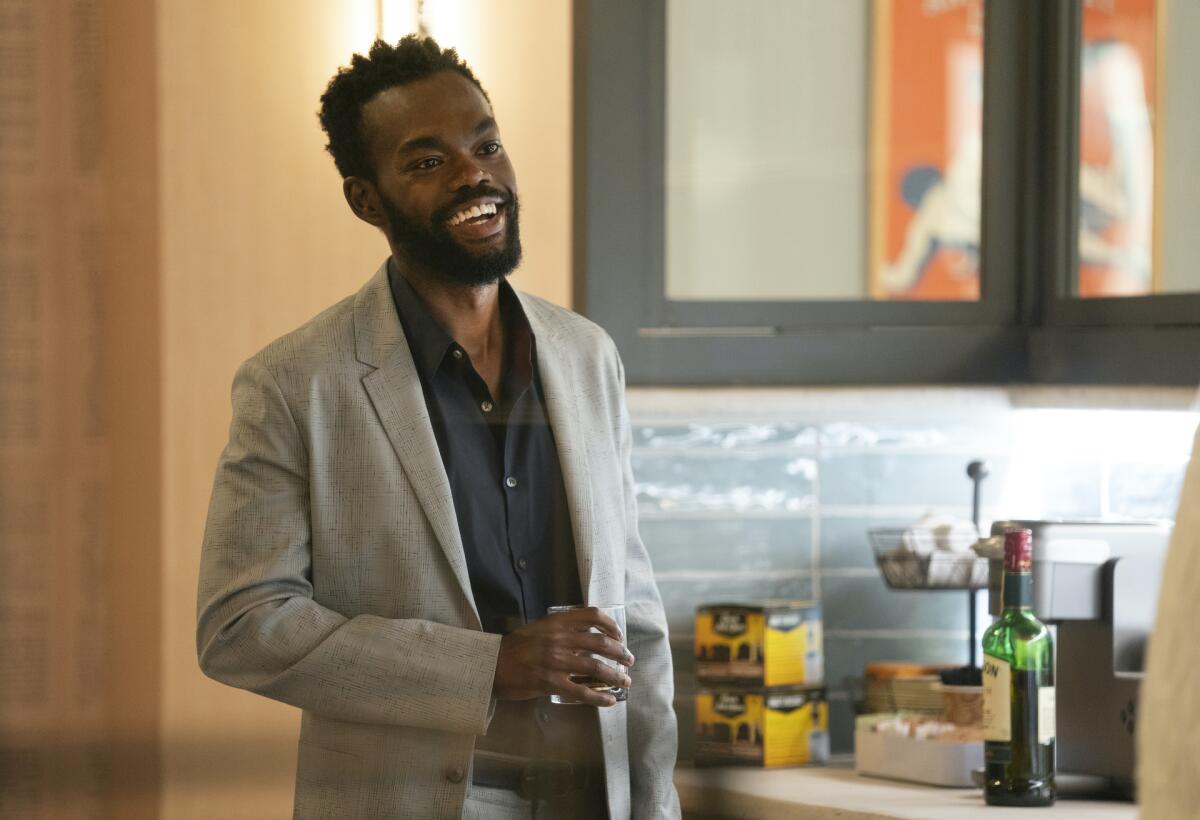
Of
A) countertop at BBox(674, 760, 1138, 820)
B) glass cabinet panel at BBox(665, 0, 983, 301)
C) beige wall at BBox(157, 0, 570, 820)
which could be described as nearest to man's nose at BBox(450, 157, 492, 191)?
beige wall at BBox(157, 0, 570, 820)

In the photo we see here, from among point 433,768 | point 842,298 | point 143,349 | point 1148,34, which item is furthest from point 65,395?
point 1148,34

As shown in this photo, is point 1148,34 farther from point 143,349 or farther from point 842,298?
point 143,349

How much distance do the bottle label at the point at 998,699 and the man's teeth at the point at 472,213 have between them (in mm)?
732

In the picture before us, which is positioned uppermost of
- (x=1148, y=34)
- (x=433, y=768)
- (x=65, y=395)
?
(x=1148, y=34)

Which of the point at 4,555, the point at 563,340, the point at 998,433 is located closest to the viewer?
the point at 4,555

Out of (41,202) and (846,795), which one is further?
(846,795)

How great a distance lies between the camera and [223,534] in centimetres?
37

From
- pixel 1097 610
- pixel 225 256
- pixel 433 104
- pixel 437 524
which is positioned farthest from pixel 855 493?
pixel 225 256

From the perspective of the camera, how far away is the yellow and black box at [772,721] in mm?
1205

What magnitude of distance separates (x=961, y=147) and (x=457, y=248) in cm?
103

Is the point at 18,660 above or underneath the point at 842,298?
underneath

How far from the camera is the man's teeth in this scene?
1.50 ft

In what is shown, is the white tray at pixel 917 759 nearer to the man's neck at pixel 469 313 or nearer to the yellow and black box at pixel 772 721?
the yellow and black box at pixel 772 721

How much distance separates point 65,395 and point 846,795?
98 centimetres
